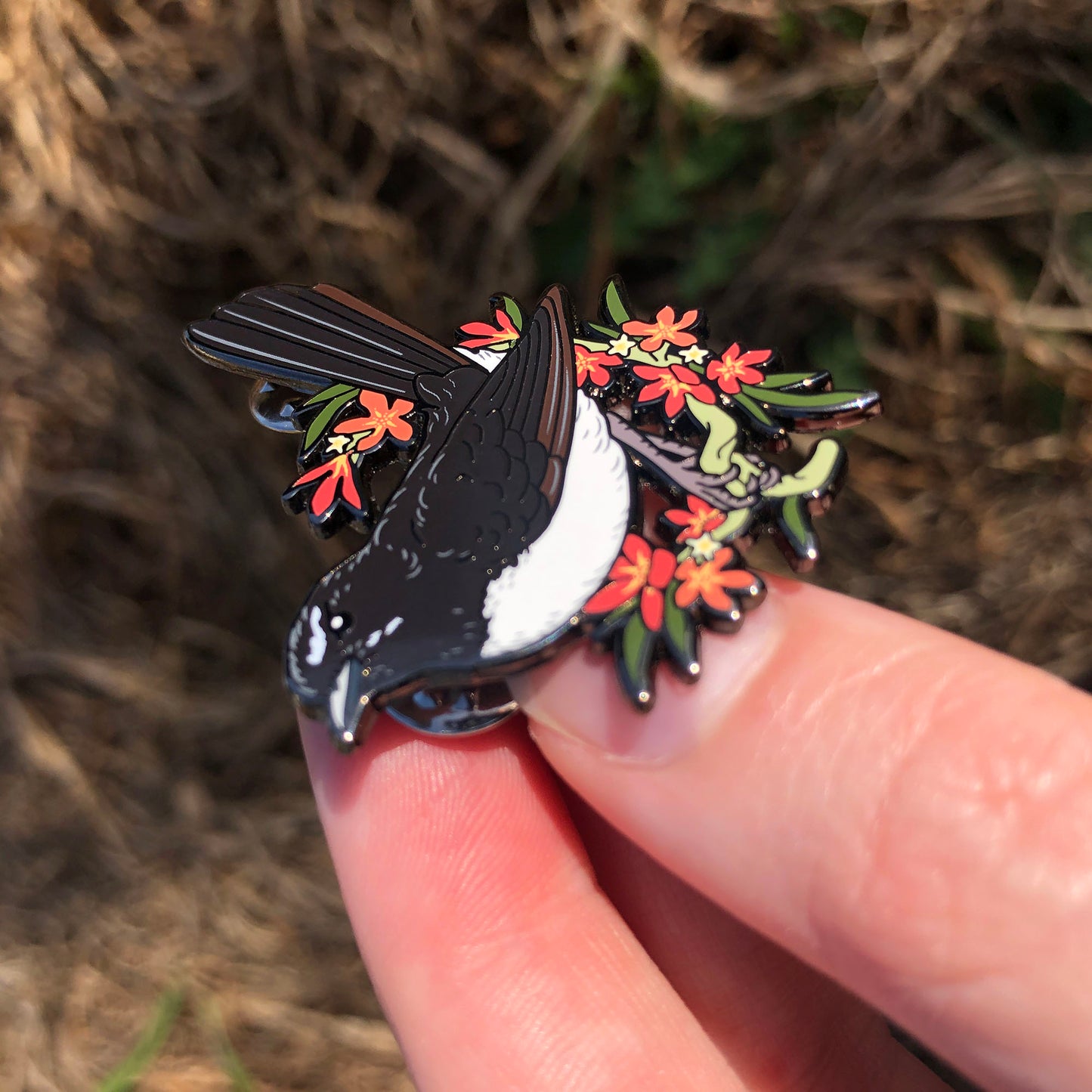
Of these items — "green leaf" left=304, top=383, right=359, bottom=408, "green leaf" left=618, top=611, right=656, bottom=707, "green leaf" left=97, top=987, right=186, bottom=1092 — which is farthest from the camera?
"green leaf" left=97, top=987, right=186, bottom=1092

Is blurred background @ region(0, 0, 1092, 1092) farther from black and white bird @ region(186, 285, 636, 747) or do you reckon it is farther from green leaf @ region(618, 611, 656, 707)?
green leaf @ region(618, 611, 656, 707)

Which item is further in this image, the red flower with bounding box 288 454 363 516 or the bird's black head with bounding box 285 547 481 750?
the red flower with bounding box 288 454 363 516

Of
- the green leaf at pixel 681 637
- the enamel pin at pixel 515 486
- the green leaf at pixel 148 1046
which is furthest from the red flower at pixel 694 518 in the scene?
the green leaf at pixel 148 1046

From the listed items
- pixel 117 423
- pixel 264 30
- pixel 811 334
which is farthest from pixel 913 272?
pixel 117 423

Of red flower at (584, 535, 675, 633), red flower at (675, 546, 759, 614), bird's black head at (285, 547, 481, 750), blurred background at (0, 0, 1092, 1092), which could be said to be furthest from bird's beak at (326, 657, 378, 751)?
blurred background at (0, 0, 1092, 1092)

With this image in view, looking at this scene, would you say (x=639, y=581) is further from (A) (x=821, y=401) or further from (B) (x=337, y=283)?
(B) (x=337, y=283)

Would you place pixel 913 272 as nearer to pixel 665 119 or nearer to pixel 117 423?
pixel 665 119

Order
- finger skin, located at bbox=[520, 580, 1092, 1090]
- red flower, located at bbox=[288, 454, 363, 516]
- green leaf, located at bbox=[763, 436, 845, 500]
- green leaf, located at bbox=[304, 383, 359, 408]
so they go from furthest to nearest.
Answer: green leaf, located at bbox=[304, 383, 359, 408] → red flower, located at bbox=[288, 454, 363, 516] → green leaf, located at bbox=[763, 436, 845, 500] → finger skin, located at bbox=[520, 580, 1092, 1090]

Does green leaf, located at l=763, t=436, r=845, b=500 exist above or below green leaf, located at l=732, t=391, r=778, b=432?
below
